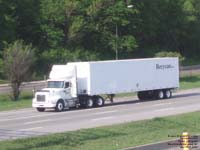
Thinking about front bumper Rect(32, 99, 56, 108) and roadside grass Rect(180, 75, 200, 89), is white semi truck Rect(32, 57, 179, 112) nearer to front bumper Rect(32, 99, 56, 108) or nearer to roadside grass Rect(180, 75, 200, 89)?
Answer: front bumper Rect(32, 99, 56, 108)

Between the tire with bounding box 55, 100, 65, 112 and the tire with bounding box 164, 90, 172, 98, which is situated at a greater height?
the tire with bounding box 164, 90, 172, 98

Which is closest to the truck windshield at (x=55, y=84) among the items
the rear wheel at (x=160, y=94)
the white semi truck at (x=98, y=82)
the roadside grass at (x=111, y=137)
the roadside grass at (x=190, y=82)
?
the white semi truck at (x=98, y=82)

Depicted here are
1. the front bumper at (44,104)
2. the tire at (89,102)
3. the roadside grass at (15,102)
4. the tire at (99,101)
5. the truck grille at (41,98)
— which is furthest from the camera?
the roadside grass at (15,102)

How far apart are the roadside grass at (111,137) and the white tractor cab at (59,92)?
1651 cm


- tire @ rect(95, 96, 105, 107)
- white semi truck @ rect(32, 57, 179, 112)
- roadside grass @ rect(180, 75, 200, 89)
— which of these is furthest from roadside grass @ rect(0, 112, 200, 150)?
roadside grass @ rect(180, 75, 200, 89)

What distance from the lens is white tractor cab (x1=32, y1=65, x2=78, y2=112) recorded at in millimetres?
45781

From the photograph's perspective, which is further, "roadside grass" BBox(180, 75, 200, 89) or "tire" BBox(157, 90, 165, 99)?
"roadside grass" BBox(180, 75, 200, 89)

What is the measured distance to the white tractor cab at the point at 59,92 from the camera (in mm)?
45781

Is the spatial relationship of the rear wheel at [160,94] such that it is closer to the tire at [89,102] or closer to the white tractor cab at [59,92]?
the tire at [89,102]

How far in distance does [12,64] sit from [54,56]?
30009 millimetres

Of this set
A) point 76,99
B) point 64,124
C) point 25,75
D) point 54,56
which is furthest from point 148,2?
point 64,124

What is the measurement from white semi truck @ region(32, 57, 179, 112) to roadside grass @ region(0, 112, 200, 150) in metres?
17.3

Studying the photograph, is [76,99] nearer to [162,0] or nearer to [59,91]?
[59,91]

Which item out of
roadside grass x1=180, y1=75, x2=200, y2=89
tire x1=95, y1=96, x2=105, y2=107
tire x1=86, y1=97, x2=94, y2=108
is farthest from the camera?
roadside grass x1=180, y1=75, x2=200, y2=89
